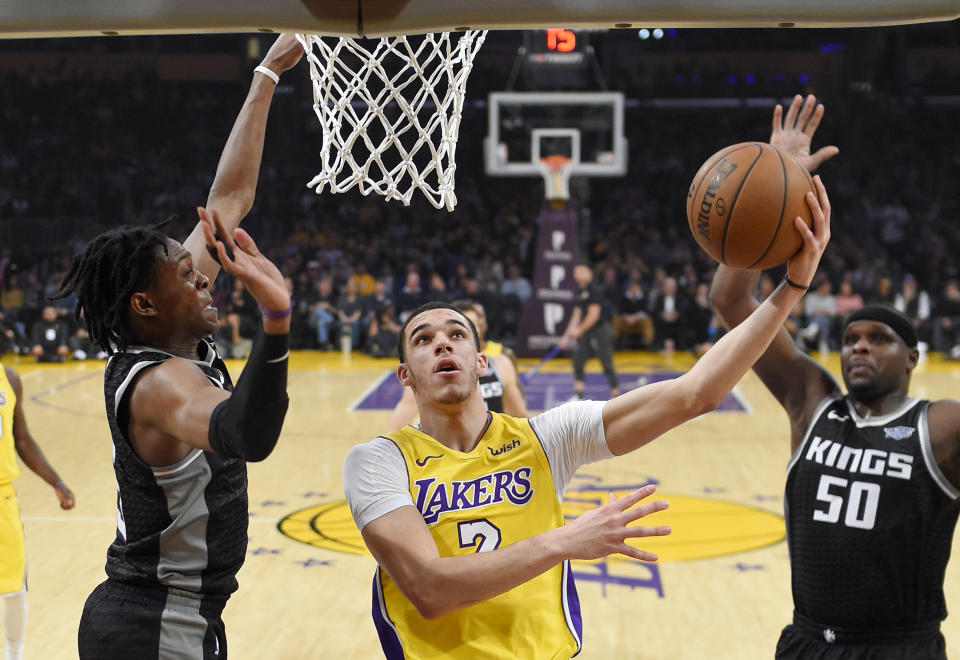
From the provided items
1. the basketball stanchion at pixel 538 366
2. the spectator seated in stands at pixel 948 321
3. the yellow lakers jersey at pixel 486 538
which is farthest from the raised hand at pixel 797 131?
the spectator seated in stands at pixel 948 321

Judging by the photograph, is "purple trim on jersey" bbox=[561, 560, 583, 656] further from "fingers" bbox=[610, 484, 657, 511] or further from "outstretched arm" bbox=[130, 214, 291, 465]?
"outstretched arm" bbox=[130, 214, 291, 465]

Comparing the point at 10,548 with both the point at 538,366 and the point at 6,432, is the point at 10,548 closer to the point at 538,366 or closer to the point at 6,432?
the point at 6,432

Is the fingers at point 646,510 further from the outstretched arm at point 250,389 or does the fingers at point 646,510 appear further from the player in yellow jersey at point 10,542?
the player in yellow jersey at point 10,542

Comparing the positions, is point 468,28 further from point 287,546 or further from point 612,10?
point 287,546

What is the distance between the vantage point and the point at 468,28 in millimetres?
2652

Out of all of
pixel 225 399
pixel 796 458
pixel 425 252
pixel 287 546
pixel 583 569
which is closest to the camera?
pixel 225 399

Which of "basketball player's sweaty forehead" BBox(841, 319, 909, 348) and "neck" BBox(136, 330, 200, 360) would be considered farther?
"basketball player's sweaty forehead" BBox(841, 319, 909, 348)

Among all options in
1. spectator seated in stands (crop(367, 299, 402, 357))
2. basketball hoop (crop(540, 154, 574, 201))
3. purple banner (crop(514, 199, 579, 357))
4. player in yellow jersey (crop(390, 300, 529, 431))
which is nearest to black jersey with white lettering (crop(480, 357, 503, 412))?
player in yellow jersey (crop(390, 300, 529, 431))

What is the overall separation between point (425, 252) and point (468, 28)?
1830 cm

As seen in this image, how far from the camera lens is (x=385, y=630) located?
8.44ft

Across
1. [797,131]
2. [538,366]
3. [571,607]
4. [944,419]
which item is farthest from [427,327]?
[538,366]

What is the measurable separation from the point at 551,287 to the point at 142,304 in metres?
14.0

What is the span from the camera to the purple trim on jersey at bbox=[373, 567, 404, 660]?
2.53 m

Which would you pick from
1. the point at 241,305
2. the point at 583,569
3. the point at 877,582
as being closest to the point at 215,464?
the point at 877,582
